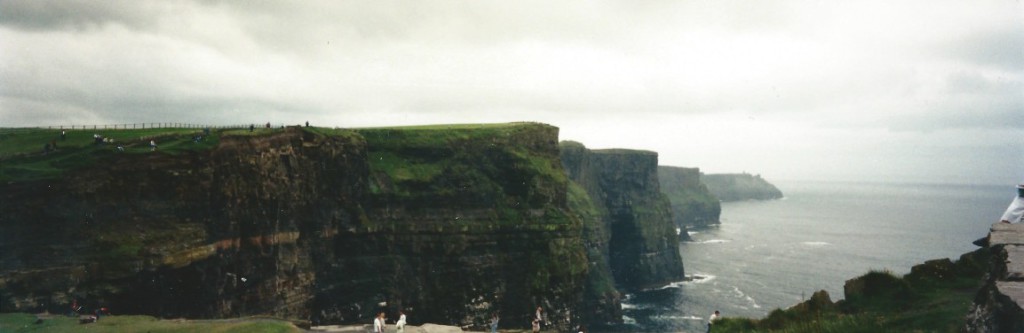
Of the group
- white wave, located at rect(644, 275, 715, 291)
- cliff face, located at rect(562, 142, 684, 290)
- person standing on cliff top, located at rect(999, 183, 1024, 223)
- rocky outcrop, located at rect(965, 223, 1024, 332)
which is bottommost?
white wave, located at rect(644, 275, 715, 291)

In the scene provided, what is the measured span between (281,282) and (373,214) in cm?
1413

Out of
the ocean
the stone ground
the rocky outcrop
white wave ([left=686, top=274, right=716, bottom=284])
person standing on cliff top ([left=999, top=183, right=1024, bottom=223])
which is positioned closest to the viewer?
the rocky outcrop

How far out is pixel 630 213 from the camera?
12081cm

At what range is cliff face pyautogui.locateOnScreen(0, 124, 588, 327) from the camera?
123ft

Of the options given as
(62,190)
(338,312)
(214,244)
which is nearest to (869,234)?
(338,312)

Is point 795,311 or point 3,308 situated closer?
point 795,311

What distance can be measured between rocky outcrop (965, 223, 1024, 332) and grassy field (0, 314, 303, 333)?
27693mm

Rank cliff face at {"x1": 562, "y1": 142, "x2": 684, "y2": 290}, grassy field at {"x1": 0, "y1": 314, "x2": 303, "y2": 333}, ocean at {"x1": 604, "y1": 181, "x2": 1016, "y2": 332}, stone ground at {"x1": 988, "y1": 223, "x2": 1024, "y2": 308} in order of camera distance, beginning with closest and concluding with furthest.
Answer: stone ground at {"x1": 988, "y1": 223, "x2": 1024, "y2": 308}, grassy field at {"x1": 0, "y1": 314, "x2": 303, "y2": 333}, ocean at {"x1": 604, "y1": 181, "x2": 1016, "y2": 332}, cliff face at {"x1": 562, "y1": 142, "x2": 684, "y2": 290}

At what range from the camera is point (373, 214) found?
65062 millimetres

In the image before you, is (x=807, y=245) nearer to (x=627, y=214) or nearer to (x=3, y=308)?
(x=627, y=214)

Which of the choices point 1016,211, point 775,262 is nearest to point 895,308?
point 1016,211

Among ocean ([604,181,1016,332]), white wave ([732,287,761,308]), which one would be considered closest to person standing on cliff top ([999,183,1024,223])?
ocean ([604,181,1016,332])

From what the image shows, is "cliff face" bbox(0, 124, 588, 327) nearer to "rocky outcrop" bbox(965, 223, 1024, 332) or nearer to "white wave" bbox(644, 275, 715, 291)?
"white wave" bbox(644, 275, 715, 291)

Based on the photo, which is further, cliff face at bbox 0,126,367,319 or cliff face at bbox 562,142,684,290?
cliff face at bbox 562,142,684,290
